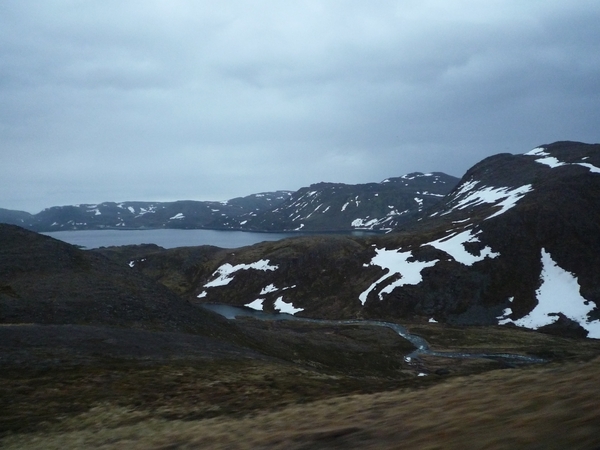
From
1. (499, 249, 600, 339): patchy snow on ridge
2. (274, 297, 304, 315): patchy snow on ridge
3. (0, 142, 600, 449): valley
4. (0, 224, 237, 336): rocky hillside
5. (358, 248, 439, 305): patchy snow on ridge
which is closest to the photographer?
(0, 142, 600, 449): valley

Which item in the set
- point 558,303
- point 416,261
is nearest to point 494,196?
point 416,261

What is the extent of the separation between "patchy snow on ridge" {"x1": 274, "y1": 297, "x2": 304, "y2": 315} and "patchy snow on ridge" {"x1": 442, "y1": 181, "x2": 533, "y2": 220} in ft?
171

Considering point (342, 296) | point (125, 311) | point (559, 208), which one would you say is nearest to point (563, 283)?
point (559, 208)

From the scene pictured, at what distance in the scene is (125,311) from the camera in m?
39.3

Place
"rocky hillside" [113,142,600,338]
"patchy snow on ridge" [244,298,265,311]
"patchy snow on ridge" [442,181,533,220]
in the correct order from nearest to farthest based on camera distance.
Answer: "rocky hillside" [113,142,600,338], "patchy snow on ridge" [244,298,265,311], "patchy snow on ridge" [442,181,533,220]

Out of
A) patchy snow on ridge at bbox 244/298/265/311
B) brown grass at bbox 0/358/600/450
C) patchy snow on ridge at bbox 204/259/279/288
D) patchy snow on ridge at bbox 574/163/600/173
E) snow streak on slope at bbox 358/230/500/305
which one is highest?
patchy snow on ridge at bbox 574/163/600/173

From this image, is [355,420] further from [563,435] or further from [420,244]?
[420,244]

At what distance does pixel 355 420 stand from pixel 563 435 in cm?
518

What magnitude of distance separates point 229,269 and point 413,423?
12853 centimetres

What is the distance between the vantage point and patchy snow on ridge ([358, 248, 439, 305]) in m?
95.1

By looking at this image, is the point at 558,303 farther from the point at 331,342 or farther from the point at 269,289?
the point at 269,289

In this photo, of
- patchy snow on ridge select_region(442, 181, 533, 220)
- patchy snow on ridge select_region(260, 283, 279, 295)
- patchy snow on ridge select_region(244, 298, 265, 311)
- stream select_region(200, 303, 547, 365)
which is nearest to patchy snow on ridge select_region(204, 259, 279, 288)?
patchy snow on ridge select_region(260, 283, 279, 295)

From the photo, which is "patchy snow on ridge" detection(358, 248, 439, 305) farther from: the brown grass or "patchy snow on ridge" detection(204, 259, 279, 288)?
the brown grass

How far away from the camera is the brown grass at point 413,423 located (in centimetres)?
726
